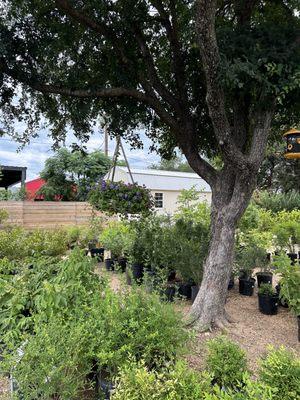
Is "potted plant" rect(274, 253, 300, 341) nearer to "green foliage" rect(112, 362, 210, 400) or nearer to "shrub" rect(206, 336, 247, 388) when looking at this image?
"shrub" rect(206, 336, 247, 388)

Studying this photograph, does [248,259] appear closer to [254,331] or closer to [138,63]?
[254,331]

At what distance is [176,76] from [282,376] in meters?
3.00

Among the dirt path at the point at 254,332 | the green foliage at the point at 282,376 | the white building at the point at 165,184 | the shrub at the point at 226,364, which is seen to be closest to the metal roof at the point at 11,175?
the white building at the point at 165,184

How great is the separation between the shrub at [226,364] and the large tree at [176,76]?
1269 mm

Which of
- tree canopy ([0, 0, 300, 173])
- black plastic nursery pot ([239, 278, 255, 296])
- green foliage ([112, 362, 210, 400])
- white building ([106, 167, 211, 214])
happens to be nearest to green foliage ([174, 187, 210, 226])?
black plastic nursery pot ([239, 278, 255, 296])

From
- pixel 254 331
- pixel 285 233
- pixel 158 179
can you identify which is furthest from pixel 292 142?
pixel 158 179

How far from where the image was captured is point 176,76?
3688mm

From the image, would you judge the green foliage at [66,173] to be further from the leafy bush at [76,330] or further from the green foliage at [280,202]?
the leafy bush at [76,330]

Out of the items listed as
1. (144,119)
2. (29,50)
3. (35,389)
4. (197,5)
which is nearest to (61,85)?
(29,50)

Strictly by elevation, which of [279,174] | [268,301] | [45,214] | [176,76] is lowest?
[268,301]

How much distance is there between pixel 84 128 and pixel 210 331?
260 centimetres

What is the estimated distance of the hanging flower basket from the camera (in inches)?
169

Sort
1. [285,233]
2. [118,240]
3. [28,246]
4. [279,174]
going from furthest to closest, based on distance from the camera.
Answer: [279,174] → [118,240] → [285,233] → [28,246]

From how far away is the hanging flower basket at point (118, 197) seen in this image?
429 cm
